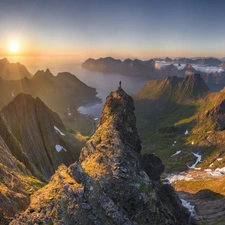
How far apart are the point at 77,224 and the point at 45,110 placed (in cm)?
9979

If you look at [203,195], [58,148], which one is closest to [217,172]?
[203,195]

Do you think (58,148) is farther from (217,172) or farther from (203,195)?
(217,172)

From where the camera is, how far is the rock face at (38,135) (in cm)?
9888

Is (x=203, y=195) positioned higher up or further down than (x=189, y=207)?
further down

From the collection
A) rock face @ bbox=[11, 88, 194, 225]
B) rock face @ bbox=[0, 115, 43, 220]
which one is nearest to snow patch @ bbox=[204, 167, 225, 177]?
rock face @ bbox=[11, 88, 194, 225]

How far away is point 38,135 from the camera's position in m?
109

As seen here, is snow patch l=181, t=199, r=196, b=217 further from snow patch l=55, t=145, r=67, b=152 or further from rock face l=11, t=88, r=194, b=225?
rock face l=11, t=88, r=194, b=225

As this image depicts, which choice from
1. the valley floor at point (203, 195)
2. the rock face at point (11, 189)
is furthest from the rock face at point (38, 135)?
the valley floor at point (203, 195)

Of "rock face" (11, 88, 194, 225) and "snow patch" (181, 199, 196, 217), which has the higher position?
"rock face" (11, 88, 194, 225)

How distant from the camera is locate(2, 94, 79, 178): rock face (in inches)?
3893

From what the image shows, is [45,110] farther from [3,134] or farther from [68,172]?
[68,172]

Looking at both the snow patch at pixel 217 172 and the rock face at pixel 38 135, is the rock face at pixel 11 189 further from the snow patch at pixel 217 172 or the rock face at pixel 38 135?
the snow patch at pixel 217 172

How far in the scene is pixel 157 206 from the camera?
39.4 m

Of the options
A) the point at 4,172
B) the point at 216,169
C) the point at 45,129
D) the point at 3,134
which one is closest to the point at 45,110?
the point at 45,129
